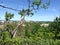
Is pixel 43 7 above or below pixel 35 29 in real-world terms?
above

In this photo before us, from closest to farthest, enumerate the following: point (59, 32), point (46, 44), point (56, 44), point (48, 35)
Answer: point (46, 44) < point (56, 44) < point (48, 35) < point (59, 32)

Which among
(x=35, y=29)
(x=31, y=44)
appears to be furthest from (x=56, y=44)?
(x=35, y=29)

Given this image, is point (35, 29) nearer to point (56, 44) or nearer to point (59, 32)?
point (59, 32)

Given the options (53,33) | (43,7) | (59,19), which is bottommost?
(53,33)

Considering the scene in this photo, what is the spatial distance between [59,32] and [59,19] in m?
2.07

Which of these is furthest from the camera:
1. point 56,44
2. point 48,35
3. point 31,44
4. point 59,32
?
point 59,32

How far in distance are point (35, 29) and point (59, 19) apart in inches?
159

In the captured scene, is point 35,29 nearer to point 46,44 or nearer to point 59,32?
point 59,32

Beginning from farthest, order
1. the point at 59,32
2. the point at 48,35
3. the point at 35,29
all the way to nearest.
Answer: the point at 35,29 < the point at 59,32 < the point at 48,35

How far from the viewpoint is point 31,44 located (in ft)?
54.9

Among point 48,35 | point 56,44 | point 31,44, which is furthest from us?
point 48,35

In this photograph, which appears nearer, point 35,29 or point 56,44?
point 56,44

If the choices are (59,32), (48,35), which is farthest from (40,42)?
(59,32)

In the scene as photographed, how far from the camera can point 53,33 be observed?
2672 cm
